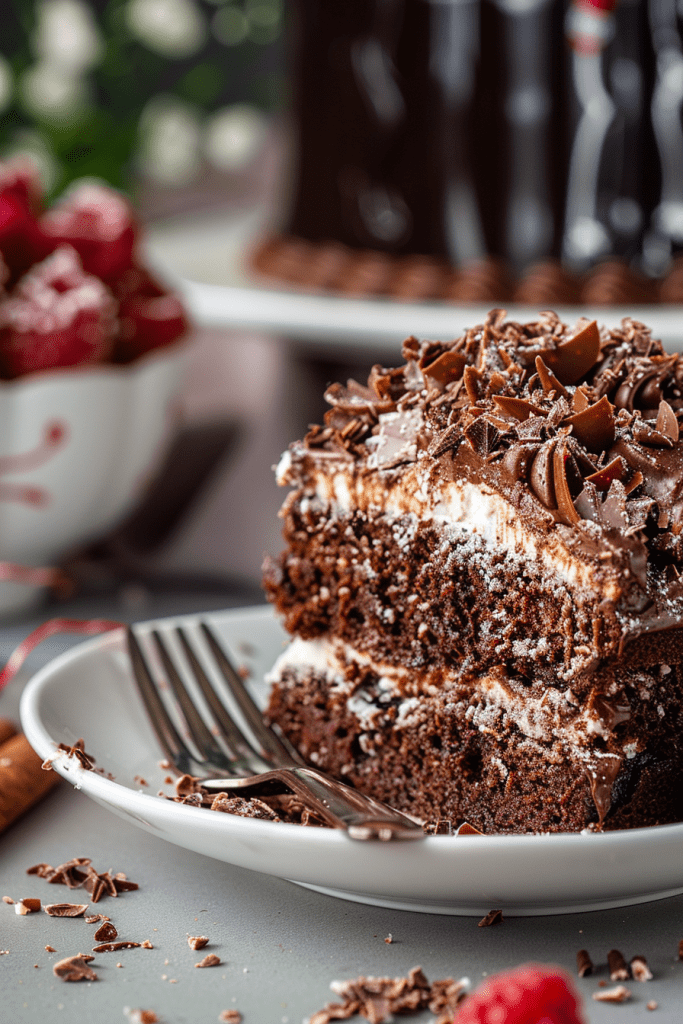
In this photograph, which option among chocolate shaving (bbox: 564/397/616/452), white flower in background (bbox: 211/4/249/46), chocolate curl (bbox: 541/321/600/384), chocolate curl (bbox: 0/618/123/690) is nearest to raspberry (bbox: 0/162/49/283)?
chocolate curl (bbox: 0/618/123/690)

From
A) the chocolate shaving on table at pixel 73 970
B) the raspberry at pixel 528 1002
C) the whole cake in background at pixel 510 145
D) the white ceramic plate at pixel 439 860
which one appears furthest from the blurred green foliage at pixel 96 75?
the raspberry at pixel 528 1002

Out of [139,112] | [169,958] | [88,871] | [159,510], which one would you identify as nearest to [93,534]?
[159,510]

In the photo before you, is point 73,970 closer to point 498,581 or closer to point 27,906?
point 27,906

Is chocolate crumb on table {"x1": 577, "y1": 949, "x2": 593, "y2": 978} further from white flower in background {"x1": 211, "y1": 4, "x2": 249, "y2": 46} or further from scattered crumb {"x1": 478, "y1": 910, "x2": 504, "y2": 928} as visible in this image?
white flower in background {"x1": 211, "y1": 4, "x2": 249, "y2": 46}

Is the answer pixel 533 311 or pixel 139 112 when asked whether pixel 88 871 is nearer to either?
pixel 533 311

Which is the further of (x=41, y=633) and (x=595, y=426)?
(x=41, y=633)

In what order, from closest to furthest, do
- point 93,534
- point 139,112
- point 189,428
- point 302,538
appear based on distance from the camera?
point 302,538
point 93,534
point 189,428
point 139,112

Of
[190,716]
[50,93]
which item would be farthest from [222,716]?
[50,93]
